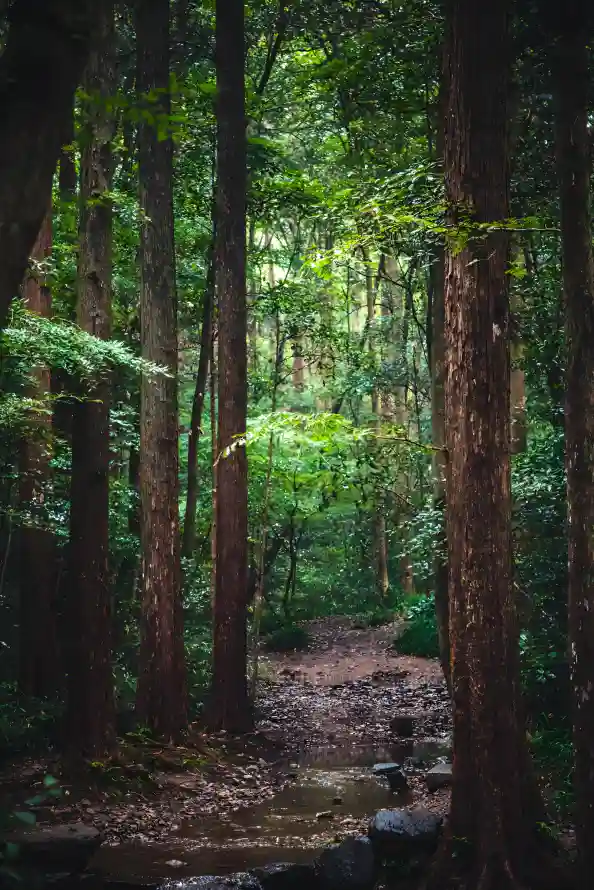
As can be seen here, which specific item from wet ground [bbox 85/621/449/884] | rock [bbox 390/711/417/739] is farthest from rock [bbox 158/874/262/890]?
rock [bbox 390/711/417/739]

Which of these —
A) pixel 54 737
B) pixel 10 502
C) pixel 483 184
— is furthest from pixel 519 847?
pixel 10 502

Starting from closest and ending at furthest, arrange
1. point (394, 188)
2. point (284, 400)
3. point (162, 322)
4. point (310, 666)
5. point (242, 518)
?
point (394, 188)
point (162, 322)
point (242, 518)
point (310, 666)
point (284, 400)

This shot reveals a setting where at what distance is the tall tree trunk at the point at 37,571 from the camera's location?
448 inches

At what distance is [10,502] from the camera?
456 inches

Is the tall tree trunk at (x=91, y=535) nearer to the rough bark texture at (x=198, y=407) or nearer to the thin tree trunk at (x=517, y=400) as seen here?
the thin tree trunk at (x=517, y=400)

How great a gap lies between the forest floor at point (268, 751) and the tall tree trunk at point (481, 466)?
109 inches

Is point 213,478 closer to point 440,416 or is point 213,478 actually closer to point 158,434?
point 440,416

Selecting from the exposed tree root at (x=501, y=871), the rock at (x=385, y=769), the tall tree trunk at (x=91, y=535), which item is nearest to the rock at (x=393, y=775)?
the rock at (x=385, y=769)

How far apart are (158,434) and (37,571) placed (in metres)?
2.73

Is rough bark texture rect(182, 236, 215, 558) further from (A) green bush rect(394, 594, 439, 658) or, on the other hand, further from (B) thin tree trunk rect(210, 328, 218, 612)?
(A) green bush rect(394, 594, 439, 658)

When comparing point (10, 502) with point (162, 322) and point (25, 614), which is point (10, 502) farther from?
point (162, 322)

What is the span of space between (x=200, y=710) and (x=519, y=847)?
753cm

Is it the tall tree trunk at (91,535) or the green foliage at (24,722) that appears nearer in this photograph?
the tall tree trunk at (91,535)

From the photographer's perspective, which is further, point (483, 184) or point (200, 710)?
point (200, 710)
